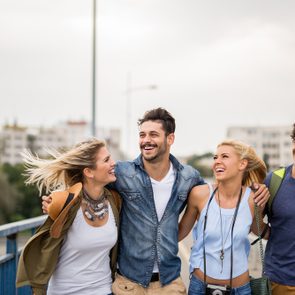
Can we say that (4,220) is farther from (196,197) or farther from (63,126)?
(63,126)

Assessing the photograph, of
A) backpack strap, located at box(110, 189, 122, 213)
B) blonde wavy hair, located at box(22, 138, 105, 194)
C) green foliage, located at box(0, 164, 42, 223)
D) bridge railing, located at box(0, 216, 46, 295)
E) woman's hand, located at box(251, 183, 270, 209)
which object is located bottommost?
green foliage, located at box(0, 164, 42, 223)

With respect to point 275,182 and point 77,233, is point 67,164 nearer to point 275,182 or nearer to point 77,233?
point 77,233

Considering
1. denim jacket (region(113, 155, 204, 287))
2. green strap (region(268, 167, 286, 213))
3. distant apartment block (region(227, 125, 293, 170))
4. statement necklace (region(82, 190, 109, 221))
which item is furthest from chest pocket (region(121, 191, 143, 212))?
distant apartment block (region(227, 125, 293, 170))

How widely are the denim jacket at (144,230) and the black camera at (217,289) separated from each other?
1.16 ft

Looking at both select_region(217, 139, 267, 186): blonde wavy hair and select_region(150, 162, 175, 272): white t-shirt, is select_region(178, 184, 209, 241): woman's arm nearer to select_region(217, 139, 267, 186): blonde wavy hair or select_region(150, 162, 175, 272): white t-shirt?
select_region(150, 162, 175, 272): white t-shirt

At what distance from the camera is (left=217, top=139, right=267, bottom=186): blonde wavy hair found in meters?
4.76

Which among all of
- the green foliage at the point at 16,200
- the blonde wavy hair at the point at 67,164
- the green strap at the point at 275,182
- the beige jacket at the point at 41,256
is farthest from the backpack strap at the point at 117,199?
the green foliage at the point at 16,200

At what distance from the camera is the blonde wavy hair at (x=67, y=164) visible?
4629mm

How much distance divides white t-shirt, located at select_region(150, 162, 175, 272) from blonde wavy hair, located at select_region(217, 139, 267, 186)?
48 cm

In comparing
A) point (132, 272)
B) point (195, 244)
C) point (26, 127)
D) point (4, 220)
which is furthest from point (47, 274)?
point (26, 127)

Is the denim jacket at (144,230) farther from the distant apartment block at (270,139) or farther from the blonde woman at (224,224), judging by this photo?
the distant apartment block at (270,139)

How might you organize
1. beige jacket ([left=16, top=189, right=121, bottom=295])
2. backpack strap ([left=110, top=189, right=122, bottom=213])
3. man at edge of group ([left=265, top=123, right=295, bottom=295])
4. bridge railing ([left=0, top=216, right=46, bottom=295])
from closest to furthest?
beige jacket ([left=16, top=189, right=121, bottom=295]) < man at edge of group ([left=265, top=123, right=295, bottom=295]) < backpack strap ([left=110, top=189, right=122, bottom=213]) < bridge railing ([left=0, top=216, right=46, bottom=295])

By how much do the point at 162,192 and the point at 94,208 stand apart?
0.57 metres

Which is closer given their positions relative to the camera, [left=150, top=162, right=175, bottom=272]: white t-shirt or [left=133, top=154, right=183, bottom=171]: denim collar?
[left=150, top=162, right=175, bottom=272]: white t-shirt
